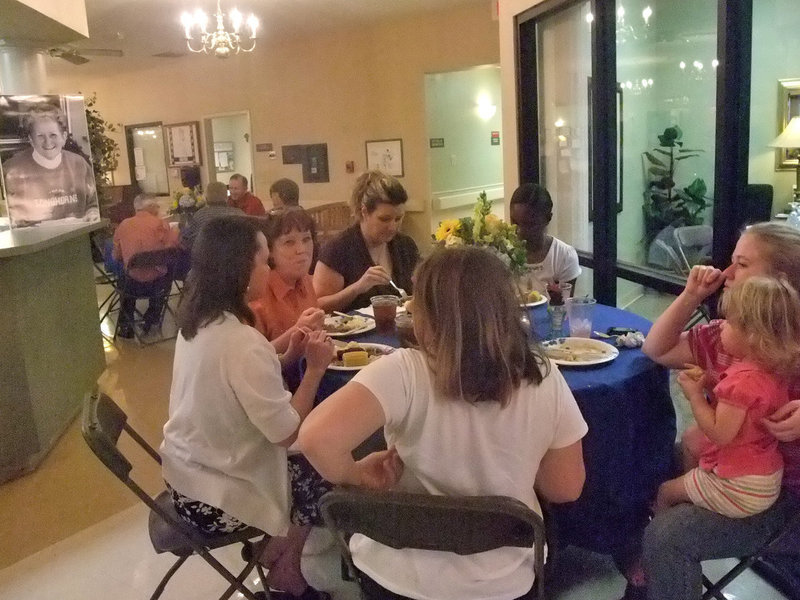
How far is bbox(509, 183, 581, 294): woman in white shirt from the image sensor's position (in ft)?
9.57

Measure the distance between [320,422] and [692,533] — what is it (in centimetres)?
96

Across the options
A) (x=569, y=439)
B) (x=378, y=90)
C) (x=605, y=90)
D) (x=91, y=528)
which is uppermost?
(x=378, y=90)

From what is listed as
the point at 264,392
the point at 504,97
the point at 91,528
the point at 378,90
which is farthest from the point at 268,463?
the point at 378,90

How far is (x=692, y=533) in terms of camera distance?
64.5 inches

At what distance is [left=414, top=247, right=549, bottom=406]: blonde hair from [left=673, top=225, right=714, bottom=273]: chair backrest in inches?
86.8

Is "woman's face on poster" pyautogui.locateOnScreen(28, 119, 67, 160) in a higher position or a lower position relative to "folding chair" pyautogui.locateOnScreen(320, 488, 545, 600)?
higher

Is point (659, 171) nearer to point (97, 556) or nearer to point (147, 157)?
point (97, 556)

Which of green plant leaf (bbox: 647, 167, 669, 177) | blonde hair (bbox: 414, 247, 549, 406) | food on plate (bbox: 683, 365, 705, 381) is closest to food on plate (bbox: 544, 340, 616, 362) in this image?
food on plate (bbox: 683, 365, 705, 381)

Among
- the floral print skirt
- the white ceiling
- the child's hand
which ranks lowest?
the floral print skirt

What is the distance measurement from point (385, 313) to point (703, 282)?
998mm

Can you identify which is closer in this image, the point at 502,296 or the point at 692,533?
the point at 502,296

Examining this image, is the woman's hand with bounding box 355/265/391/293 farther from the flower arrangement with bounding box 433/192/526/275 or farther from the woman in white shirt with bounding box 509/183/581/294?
the woman in white shirt with bounding box 509/183/581/294

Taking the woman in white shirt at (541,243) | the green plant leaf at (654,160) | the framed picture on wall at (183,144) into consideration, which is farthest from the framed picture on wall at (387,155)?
the woman in white shirt at (541,243)

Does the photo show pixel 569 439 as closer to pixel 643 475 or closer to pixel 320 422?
pixel 320 422
